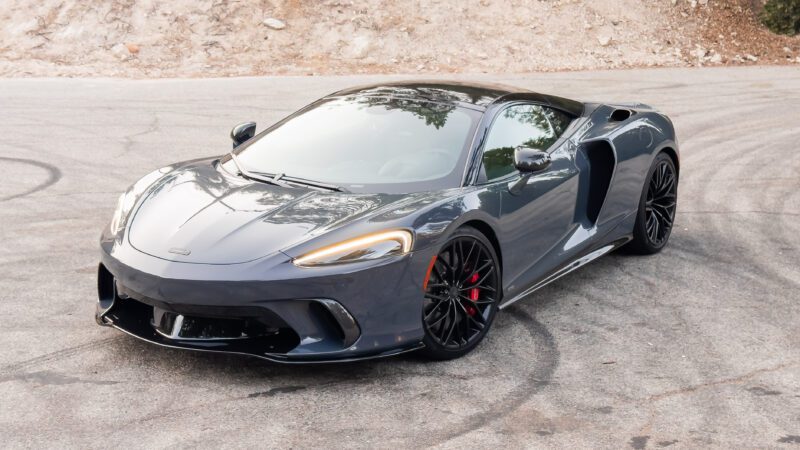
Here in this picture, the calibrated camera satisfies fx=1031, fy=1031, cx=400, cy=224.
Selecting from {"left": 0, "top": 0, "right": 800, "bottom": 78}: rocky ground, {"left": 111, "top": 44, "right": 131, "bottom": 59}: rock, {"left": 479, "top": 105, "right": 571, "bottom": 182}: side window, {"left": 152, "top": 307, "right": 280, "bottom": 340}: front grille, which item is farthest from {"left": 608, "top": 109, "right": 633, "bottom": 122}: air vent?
{"left": 111, "top": 44, "right": 131, "bottom": 59}: rock

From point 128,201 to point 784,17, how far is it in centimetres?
1935

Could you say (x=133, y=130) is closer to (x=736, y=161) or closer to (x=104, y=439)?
(x=736, y=161)

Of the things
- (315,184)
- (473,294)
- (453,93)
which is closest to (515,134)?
(453,93)

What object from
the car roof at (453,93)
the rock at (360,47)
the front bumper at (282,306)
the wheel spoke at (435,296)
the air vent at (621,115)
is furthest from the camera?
the rock at (360,47)

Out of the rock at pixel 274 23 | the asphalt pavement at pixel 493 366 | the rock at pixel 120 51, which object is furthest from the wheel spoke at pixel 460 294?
the rock at pixel 274 23

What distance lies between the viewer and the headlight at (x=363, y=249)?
185 inches

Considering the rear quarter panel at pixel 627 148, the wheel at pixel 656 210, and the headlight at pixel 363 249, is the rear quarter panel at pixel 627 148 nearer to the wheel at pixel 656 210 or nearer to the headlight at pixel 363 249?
the wheel at pixel 656 210

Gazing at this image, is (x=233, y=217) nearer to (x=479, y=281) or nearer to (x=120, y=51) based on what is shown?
(x=479, y=281)

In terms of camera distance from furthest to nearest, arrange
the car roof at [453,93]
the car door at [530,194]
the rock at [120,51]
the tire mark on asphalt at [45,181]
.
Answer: the rock at [120,51] < the tire mark on asphalt at [45,181] < the car roof at [453,93] < the car door at [530,194]

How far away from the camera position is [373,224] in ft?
16.2

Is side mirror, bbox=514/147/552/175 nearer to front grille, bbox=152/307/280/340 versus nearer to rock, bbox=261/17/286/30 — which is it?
front grille, bbox=152/307/280/340

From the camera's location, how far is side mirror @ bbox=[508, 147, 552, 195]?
567 cm

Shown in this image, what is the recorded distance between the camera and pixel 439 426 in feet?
14.5

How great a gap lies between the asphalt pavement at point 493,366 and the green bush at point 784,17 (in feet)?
44.8
